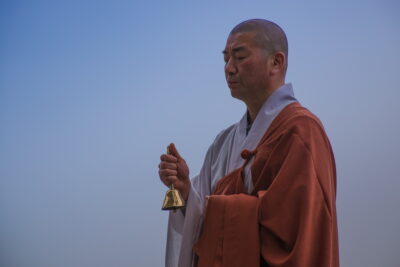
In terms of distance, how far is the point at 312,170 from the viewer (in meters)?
1.57

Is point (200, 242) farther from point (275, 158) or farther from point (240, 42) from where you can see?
point (240, 42)

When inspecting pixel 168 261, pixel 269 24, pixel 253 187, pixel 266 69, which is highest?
pixel 269 24

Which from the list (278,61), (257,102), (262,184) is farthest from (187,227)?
(278,61)

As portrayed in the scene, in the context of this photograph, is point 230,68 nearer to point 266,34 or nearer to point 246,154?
point 266,34

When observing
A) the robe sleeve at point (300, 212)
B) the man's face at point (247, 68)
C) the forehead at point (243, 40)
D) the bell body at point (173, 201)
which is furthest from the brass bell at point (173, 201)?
the forehead at point (243, 40)

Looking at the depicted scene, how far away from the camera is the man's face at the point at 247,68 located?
187cm

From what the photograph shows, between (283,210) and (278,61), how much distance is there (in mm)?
621

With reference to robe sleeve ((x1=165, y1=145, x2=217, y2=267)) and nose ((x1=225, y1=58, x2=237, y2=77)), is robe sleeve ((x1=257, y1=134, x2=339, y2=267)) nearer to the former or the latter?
robe sleeve ((x1=165, y1=145, x2=217, y2=267))

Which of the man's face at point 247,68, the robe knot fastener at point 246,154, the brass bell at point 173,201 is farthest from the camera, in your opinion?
the man's face at point 247,68

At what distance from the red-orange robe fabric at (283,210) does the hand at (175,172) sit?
12 cm

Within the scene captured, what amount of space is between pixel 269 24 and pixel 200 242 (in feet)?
2.76

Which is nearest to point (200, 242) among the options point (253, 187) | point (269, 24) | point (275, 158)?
point (253, 187)

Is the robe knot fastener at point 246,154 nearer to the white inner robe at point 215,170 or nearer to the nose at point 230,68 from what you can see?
the white inner robe at point 215,170

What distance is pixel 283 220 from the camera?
1536mm
